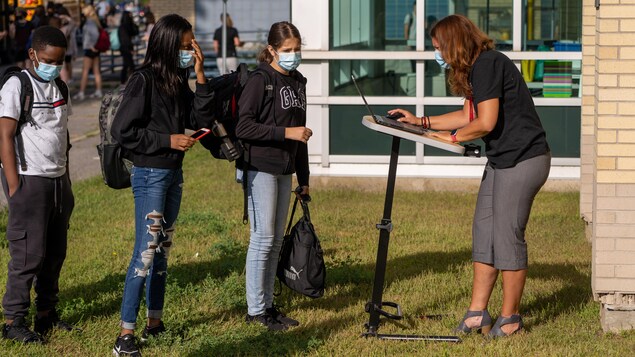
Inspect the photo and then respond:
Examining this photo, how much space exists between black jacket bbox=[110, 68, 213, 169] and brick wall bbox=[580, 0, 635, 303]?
2287 mm

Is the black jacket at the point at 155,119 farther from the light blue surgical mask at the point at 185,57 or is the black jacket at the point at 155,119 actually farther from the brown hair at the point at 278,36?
the brown hair at the point at 278,36

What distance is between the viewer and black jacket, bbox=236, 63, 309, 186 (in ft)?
21.2

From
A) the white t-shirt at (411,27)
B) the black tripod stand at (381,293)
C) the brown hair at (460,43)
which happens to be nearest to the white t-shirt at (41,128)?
the black tripod stand at (381,293)

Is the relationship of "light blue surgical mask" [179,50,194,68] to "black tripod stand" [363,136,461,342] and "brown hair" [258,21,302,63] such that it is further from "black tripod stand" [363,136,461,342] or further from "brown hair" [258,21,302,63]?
"black tripod stand" [363,136,461,342]

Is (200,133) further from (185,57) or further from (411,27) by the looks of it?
(411,27)

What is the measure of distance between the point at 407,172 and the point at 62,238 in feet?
20.2

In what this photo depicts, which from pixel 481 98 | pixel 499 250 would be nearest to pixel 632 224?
pixel 499 250

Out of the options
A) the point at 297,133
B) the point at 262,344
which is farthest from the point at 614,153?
the point at 262,344

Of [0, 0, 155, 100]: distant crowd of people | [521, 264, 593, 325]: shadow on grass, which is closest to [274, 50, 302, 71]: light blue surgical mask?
[521, 264, 593, 325]: shadow on grass

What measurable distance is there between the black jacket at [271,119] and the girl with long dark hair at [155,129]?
373 mm

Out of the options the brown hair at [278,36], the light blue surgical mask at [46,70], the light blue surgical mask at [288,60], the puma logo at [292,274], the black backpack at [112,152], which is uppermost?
the brown hair at [278,36]

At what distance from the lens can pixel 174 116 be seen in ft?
20.1

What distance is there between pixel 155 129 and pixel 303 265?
1394mm

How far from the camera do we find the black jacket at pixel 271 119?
6473 millimetres
